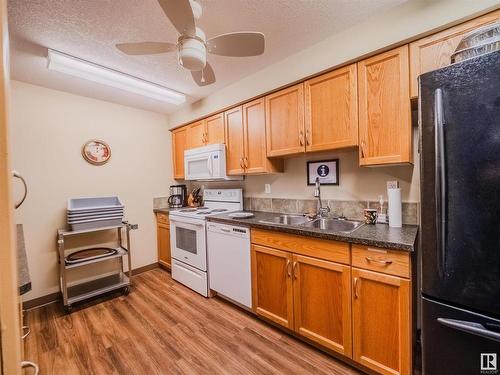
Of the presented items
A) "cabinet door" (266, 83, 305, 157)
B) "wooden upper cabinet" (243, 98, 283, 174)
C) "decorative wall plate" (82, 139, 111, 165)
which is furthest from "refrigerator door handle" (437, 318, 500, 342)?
"decorative wall plate" (82, 139, 111, 165)

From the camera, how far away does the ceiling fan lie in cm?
122

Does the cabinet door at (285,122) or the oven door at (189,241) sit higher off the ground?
the cabinet door at (285,122)

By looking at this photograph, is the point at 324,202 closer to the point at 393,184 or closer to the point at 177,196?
the point at 393,184

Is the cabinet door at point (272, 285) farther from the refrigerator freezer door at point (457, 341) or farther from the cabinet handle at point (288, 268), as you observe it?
the refrigerator freezer door at point (457, 341)

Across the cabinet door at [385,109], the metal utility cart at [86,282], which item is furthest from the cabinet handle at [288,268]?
the metal utility cart at [86,282]

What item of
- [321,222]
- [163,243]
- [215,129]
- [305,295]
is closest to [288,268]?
[305,295]

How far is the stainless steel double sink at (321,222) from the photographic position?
6.31ft

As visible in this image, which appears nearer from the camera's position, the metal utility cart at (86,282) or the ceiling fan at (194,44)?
the ceiling fan at (194,44)

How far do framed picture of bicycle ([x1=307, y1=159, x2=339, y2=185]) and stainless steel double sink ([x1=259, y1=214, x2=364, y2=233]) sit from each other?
356mm

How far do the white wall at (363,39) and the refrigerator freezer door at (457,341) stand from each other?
61.2 inches

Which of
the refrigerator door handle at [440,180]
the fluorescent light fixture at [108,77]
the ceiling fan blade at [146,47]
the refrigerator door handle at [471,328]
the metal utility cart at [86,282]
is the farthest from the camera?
the metal utility cart at [86,282]

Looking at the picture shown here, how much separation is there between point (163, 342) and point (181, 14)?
2248mm

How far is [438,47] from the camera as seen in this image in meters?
1.38

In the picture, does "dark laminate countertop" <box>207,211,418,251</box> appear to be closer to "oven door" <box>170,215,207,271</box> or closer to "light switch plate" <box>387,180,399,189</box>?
"light switch plate" <box>387,180,399,189</box>
